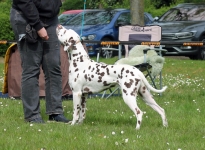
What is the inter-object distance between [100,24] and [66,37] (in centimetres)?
1232

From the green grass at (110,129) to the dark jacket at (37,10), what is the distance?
4.09 ft

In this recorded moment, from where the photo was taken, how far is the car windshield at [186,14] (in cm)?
1778

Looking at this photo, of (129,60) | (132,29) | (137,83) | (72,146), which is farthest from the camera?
(132,29)

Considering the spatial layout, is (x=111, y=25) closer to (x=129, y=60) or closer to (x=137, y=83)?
(x=129, y=60)

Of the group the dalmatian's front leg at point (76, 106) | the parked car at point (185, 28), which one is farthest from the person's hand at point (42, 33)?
the parked car at point (185, 28)

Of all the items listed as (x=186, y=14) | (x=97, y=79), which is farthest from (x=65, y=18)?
(x=97, y=79)

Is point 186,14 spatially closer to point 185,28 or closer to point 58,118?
point 185,28

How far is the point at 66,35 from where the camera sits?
6.67 metres

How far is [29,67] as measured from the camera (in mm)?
6840

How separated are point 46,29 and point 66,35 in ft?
1.13

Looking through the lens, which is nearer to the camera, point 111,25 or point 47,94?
point 47,94

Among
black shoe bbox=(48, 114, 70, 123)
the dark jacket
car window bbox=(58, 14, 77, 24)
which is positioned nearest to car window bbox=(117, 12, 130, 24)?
car window bbox=(58, 14, 77, 24)

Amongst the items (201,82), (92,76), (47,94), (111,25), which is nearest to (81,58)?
(92,76)

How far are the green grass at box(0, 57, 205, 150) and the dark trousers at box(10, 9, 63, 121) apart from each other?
0.30 m
